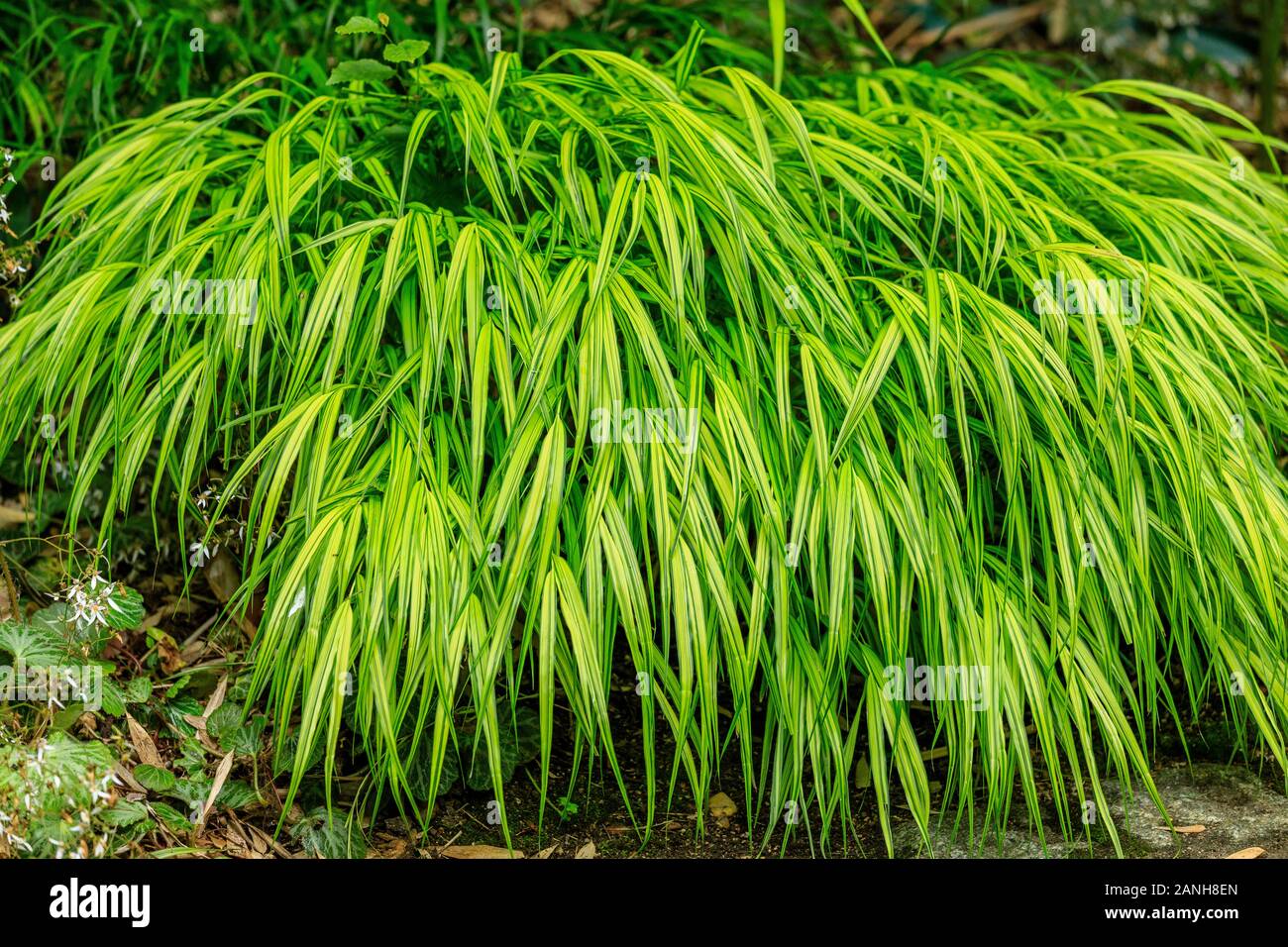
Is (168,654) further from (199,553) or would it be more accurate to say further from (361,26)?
(361,26)

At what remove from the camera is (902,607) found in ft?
5.21

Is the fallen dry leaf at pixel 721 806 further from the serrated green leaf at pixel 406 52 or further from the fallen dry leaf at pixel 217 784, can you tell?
the serrated green leaf at pixel 406 52

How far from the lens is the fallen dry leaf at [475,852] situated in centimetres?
172

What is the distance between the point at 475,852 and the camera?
173 cm

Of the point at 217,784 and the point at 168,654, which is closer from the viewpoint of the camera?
the point at 217,784

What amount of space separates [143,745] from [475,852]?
53cm

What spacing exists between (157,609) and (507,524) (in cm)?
89

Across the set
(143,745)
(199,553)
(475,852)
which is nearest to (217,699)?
(143,745)

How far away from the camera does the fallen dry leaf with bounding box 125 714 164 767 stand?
1773mm

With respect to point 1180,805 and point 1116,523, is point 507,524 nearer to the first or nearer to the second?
point 1116,523

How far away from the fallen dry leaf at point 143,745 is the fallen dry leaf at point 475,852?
455mm

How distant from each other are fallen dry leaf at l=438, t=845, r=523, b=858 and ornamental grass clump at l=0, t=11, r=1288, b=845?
0.37 ft
